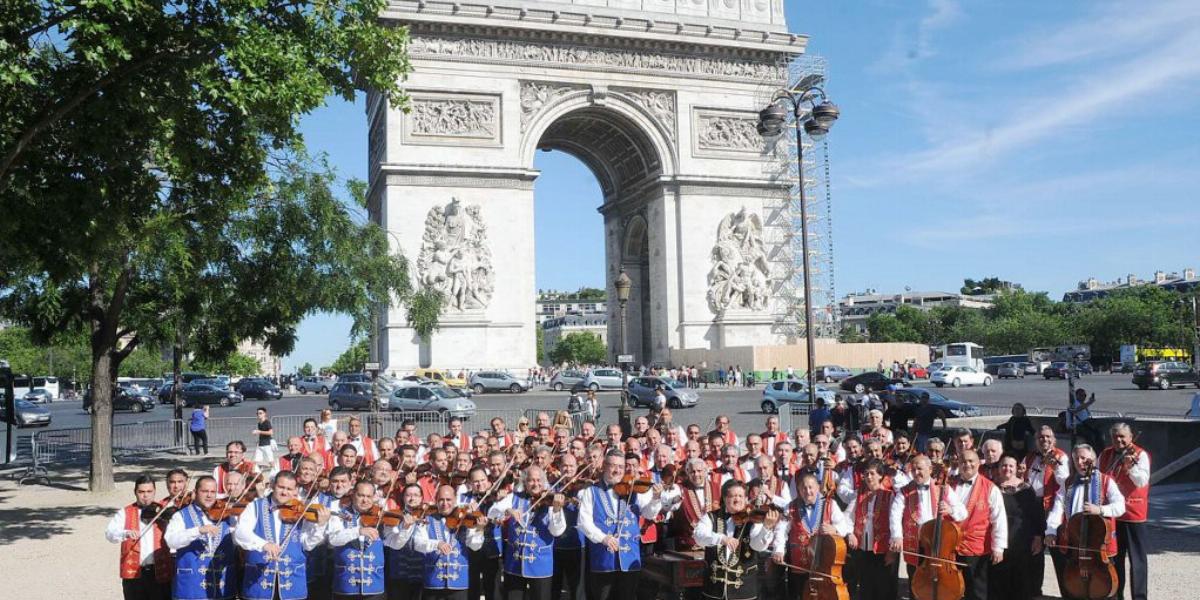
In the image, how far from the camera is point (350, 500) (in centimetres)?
725

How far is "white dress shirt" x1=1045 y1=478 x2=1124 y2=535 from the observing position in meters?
7.46

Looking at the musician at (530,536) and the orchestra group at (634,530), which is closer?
the orchestra group at (634,530)

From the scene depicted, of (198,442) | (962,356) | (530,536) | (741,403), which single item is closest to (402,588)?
(530,536)

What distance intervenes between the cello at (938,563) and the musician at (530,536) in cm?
259

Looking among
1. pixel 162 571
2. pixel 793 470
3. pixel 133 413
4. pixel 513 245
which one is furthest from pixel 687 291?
pixel 162 571

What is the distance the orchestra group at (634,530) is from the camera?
6.77 metres

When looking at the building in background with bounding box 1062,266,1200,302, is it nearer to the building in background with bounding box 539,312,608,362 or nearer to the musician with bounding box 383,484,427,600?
the building in background with bounding box 539,312,608,362

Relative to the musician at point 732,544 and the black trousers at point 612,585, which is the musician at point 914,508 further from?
the black trousers at point 612,585

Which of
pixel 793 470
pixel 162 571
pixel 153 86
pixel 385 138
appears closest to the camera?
pixel 162 571

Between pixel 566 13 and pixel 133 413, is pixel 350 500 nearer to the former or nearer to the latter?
pixel 566 13

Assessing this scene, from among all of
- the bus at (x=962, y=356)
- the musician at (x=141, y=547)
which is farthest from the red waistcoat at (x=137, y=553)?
the bus at (x=962, y=356)

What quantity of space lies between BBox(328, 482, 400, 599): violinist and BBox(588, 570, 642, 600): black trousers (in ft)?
5.01

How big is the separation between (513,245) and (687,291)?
7225mm

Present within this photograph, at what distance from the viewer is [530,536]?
726 centimetres
